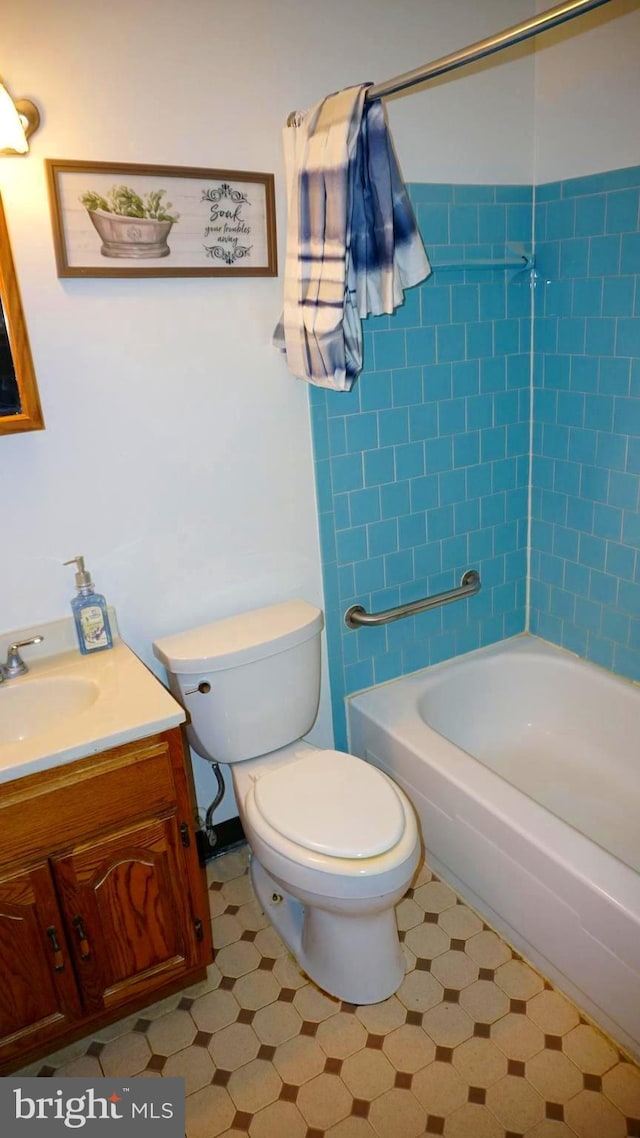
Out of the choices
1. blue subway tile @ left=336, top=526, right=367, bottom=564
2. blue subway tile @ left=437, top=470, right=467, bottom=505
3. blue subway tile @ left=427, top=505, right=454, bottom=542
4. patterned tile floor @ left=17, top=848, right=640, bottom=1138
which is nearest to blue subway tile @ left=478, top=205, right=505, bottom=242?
blue subway tile @ left=437, top=470, right=467, bottom=505

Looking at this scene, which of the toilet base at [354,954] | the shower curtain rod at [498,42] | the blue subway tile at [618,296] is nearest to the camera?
the shower curtain rod at [498,42]

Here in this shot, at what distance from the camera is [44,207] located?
5.52 feet

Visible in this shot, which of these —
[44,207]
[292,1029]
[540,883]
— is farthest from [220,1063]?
[44,207]

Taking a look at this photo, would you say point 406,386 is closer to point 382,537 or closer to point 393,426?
point 393,426

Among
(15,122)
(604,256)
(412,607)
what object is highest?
(15,122)

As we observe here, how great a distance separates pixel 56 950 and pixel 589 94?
2504 millimetres

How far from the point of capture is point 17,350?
1706 mm

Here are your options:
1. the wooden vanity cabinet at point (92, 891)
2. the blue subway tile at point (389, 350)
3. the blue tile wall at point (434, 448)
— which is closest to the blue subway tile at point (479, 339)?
the blue tile wall at point (434, 448)

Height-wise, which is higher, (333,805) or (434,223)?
(434,223)

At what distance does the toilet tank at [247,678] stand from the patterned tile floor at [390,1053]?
22.0 inches

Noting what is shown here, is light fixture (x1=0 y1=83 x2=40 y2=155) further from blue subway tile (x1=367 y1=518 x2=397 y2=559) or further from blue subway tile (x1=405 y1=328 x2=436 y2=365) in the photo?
blue subway tile (x1=367 y1=518 x2=397 y2=559)

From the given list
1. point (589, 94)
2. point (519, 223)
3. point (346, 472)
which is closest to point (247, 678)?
point (346, 472)

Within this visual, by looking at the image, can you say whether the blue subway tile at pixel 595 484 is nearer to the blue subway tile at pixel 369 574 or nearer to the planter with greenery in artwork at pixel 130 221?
the blue subway tile at pixel 369 574

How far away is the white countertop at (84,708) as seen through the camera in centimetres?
153
